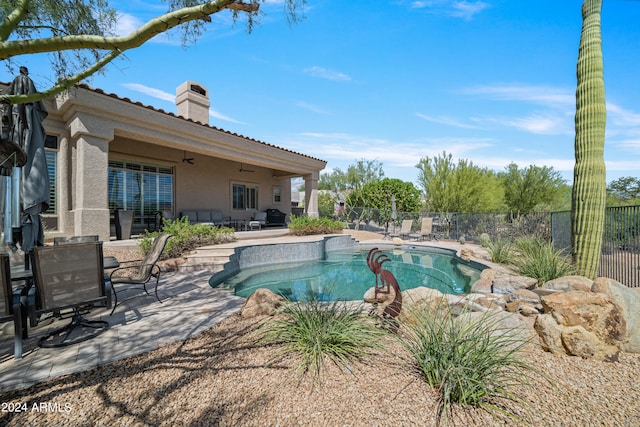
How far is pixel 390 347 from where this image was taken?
107 inches

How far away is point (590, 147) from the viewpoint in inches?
209

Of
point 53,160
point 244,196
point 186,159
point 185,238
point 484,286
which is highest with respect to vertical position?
point 186,159

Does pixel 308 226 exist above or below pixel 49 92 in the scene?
below

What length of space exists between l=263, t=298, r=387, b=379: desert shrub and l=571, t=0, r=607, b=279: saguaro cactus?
5257mm

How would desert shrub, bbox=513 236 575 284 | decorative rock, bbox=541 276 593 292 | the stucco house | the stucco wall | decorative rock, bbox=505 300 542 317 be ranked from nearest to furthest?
1. decorative rock, bbox=505 300 542 317
2. decorative rock, bbox=541 276 593 292
3. desert shrub, bbox=513 236 575 284
4. the stucco house
5. the stucco wall

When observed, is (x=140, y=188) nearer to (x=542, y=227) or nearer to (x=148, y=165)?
(x=148, y=165)

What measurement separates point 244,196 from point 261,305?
1130 cm

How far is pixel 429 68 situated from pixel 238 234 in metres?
8.94

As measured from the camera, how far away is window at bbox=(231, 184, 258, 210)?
542 inches

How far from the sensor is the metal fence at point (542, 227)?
15.9 ft

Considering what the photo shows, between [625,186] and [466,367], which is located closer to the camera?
[466,367]

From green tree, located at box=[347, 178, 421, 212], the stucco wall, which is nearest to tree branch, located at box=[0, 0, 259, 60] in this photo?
the stucco wall

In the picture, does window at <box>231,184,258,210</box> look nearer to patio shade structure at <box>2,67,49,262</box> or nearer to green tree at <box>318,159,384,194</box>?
patio shade structure at <box>2,67,49,262</box>

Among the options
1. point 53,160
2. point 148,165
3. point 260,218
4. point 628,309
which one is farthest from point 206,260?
point 628,309
